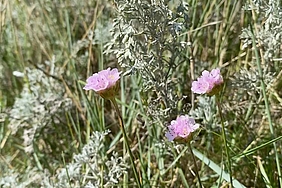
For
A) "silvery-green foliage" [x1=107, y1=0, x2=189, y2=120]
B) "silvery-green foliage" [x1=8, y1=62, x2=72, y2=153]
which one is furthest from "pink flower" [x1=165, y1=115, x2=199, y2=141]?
"silvery-green foliage" [x1=8, y1=62, x2=72, y2=153]

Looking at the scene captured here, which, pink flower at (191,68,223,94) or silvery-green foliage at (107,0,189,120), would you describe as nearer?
pink flower at (191,68,223,94)

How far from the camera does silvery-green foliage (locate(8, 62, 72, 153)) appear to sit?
1.30 metres

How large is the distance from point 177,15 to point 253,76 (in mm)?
254

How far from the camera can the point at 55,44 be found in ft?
5.21

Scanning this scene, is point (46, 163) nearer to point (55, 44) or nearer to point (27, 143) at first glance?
point (27, 143)

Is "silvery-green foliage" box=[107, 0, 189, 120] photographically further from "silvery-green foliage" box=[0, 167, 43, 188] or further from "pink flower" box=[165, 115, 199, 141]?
"silvery-green foliage" box=[0, 167, 43, 188]

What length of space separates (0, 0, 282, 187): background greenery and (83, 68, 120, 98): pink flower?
0.17 m

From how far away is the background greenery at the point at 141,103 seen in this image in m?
1.02

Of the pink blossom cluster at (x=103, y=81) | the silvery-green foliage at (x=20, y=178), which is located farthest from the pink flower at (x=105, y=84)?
the silvery-green foliage at (x=20, y=178)

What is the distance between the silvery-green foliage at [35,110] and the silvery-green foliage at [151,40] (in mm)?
396

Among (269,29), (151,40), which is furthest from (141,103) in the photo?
(269,29)

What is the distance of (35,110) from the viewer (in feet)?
4.32

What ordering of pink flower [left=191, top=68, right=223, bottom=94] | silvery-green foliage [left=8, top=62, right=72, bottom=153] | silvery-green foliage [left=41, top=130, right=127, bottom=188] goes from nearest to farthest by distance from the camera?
pink flower [left=191, top=68, right=223, bottom=94] → silvery-green foliage [left=41, top=130, right=127, bottom=188] → silvery-green foliage [left=8, top=62, right=72, bottom=153]

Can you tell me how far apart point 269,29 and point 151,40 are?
247 mm
